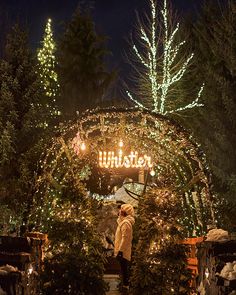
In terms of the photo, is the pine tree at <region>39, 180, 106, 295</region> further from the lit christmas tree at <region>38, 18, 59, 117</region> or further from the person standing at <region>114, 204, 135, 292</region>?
the lit christmas tree at <region>38, 18, 59, 117</region>

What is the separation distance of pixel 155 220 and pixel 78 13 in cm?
1983

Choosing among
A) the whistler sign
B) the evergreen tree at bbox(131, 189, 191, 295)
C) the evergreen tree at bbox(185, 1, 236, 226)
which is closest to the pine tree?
the evergreen tree at bbox(131, 189, 191, 295)

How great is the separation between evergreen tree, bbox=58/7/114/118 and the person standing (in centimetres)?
1632

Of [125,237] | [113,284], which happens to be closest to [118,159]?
[113,284]

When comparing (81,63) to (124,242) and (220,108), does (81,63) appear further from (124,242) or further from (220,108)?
(124,242)

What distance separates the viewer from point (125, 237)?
10516mm

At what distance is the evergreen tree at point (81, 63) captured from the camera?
1059 inches

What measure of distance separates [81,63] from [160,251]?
19340 mm

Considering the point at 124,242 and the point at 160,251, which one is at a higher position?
the point at 124,242

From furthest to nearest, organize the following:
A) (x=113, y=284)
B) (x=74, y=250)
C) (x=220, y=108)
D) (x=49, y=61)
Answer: (x=49, y=61), (x=220, y=108), (x=113, y=284), (x=74, y=250)

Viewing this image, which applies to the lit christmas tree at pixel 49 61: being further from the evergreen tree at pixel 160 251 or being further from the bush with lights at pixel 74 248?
the evergreen tree at pixel 160 251

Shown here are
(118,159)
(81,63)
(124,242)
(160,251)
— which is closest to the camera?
(160,251)

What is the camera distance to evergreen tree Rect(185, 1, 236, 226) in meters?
19.3

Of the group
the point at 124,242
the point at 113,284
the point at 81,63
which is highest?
the point at 81,63
